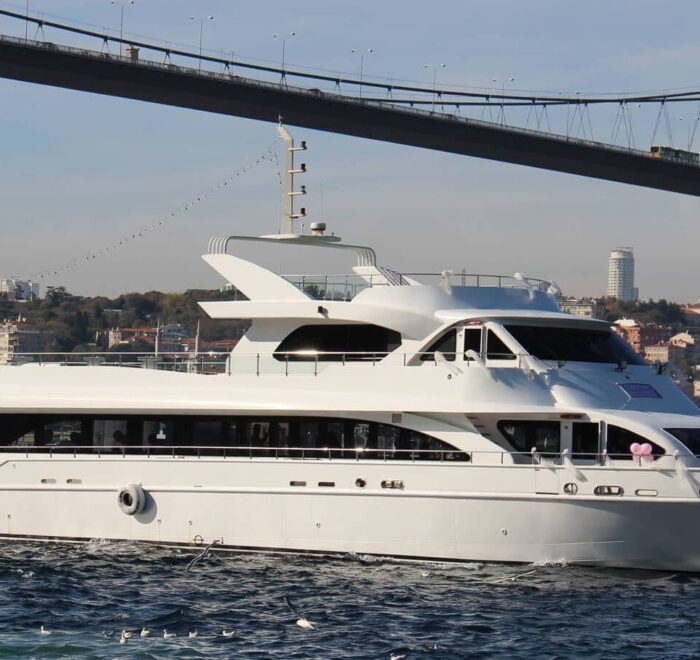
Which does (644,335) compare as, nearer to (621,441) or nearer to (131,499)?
(621,441)

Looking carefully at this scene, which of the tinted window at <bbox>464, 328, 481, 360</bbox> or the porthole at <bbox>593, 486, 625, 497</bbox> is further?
the tinted window at <bbox>464, 328, 481, 360</bbox>

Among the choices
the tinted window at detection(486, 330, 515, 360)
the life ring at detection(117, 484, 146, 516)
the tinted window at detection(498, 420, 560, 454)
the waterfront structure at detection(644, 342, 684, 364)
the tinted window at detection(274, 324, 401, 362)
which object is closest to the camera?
the tinted window at detection(498, 420, 560, 454)

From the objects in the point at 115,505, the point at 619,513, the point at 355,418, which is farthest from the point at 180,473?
the point at 619,513

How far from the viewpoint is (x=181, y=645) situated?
1427 cm

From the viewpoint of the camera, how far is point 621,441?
58.4 feet

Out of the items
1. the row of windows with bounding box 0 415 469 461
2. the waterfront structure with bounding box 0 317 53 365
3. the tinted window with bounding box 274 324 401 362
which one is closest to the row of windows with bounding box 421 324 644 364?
the tinted window with bounding box 274 324 401 362

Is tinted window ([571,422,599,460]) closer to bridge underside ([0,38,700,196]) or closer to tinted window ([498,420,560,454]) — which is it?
tinted window ([498,420,560,454])

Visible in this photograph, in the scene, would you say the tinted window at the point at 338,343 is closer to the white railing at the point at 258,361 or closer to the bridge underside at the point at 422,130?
the white railing at the point at 258,361

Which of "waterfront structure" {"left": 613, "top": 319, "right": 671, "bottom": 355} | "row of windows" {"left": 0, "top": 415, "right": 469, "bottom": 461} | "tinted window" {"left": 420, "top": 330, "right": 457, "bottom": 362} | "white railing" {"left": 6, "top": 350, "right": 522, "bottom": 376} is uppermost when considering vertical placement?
"waterfront structure" {"left": 613, "top": 319, "right": 671, "bottom": 355}

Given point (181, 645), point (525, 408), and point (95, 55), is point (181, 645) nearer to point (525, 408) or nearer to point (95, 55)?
point (525, 408)

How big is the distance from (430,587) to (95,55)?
149ft

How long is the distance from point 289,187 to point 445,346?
5119mm

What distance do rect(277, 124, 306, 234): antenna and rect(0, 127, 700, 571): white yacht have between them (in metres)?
1.58

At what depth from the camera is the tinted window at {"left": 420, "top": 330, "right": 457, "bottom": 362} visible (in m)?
18.9
